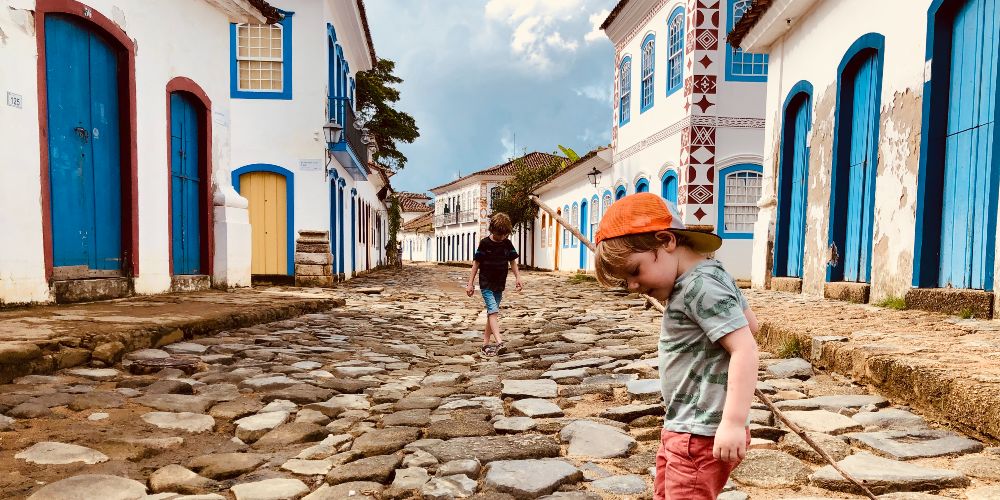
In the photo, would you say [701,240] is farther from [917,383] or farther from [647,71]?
[647,71]

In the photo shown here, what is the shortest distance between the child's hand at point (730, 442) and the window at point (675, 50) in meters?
13.2

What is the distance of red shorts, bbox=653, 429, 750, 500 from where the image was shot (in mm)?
1612

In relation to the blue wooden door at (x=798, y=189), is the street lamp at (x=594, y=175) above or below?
above

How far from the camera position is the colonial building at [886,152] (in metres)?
5.11

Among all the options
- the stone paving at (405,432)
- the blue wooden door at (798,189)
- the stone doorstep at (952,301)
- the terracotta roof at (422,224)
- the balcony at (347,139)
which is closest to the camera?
the stone paving at (405,432)

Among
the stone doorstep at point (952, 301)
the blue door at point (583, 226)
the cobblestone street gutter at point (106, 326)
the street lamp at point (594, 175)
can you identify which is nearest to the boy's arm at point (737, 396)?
the cobblestone street gutter at point (106, 326)

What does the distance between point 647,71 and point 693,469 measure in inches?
610

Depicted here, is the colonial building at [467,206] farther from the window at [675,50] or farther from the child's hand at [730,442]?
the child's hand at [730,442]

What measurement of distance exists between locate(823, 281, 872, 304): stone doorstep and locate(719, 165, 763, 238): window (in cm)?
615

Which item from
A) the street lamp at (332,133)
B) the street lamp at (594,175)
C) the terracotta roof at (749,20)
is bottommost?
the street lamp at (594,175)

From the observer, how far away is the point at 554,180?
25.8 metres

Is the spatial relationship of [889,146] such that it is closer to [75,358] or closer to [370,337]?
[370,337]

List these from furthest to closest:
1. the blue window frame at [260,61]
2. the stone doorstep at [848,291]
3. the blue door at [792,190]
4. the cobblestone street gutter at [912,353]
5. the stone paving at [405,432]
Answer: the blue window frame at [260,61] → the blue door at [792,190] → the stone doorstep at [848,291] → the cobblestone street gutter at [912,353] → the stone paving at [405,432]

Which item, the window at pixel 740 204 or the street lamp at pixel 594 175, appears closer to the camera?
the window at pixel 740 204
